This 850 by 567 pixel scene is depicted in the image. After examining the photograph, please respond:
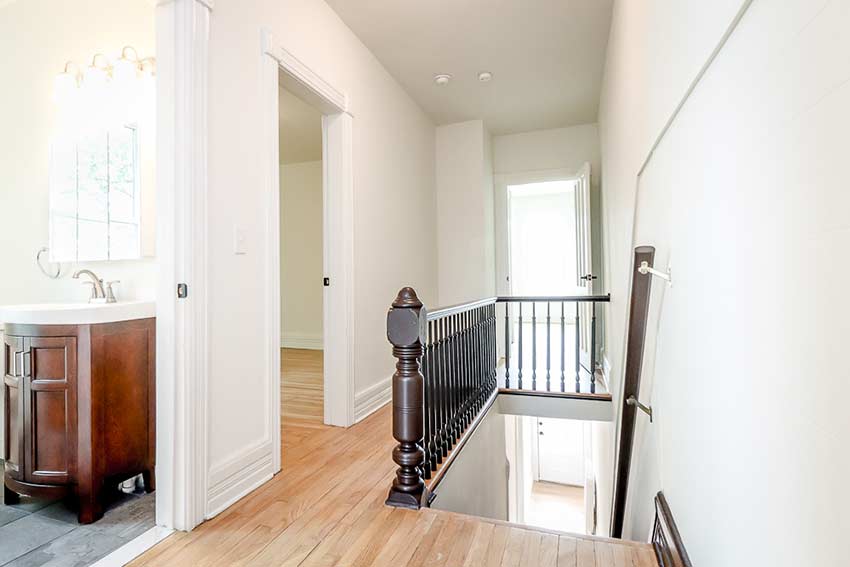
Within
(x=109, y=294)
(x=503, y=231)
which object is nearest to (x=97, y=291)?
(x=109, y=294)

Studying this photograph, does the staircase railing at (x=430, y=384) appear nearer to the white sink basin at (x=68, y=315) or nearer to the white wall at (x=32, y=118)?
the white sink basin at (x=68, y=315)

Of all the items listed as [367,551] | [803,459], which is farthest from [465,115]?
[803,459]

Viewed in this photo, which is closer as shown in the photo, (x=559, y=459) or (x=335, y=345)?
(x=335, y=345)

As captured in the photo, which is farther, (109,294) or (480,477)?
(480,477)

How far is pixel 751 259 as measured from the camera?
31.7 inches

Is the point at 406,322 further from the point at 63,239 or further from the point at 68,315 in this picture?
the point at 63,239

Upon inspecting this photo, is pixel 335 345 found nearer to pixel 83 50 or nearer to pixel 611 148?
pixel 83 50

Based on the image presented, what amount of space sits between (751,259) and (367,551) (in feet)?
4.68

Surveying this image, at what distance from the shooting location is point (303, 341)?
613cm

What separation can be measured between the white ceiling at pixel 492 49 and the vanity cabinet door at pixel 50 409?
2.41 m

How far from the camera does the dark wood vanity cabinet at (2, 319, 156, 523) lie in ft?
5.51

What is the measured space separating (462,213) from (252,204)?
297 centimetres

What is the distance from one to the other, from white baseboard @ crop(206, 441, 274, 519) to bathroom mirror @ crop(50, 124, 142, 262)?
3.45 feet

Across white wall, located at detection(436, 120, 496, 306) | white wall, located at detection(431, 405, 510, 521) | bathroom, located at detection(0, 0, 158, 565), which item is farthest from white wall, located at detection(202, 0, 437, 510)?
white wall, located at detection(436, 120, 496, 306)
